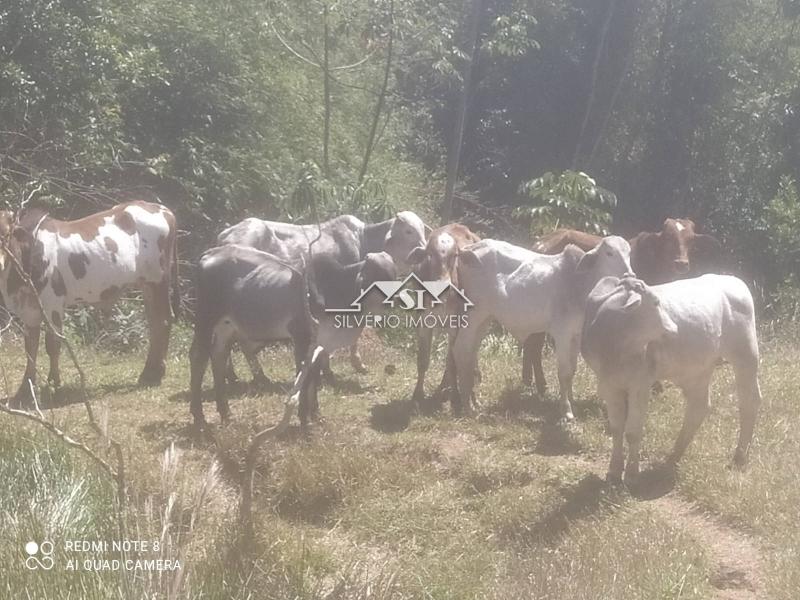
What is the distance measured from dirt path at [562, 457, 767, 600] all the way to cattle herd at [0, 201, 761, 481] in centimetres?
40

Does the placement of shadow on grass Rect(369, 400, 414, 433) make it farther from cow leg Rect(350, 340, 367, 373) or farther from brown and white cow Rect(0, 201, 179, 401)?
brown and white cow Rect(0, 201, 179, 401)

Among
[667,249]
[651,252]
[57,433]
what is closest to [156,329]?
[651,252]

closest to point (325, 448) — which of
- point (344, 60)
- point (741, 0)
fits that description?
point (344, 60)

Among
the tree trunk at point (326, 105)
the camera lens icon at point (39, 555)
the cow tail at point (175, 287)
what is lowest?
the camera lens icon at point (39, 555)

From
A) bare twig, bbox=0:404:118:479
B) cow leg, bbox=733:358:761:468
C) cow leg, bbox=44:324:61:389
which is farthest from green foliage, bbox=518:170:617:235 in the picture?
bare twig, bbox=0:404:118:479

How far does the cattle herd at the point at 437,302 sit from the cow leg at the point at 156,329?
13 mm

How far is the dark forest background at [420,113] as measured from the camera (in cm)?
1168

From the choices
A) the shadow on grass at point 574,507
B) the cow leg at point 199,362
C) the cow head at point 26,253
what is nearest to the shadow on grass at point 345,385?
the cow leg at point 199,362

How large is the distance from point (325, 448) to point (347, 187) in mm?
6230

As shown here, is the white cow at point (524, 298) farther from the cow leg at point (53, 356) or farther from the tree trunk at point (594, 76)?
the tree trunk at point (594, 76)

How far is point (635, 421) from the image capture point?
654 cm

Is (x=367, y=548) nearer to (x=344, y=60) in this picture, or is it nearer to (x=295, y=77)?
(x=295, y=77)

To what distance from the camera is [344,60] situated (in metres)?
A: 15.9

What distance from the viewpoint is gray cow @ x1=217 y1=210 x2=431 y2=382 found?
916cm
